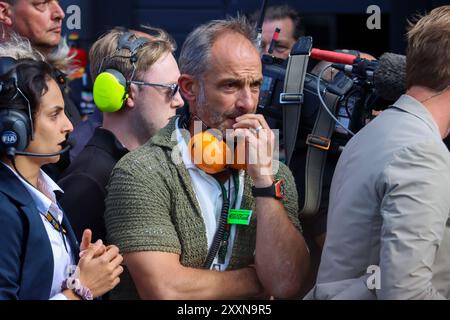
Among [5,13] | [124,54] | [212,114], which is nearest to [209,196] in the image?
[212,114]

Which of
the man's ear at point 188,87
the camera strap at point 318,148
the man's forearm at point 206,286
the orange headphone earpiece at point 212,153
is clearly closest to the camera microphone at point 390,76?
the camera strap at point 318,148

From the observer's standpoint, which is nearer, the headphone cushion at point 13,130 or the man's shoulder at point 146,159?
the headphone cushion at point 13,130

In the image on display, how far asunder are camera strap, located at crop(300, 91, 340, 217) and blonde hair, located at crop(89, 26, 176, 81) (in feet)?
2.65

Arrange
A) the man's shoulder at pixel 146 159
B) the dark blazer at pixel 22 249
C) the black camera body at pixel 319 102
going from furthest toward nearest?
the black camera body at pixel 319 102
the man's shoulder at pixel 146 159
the dark blazer at pixel 22 249

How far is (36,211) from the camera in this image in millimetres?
2590

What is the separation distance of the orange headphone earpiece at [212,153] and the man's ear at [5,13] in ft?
4.80

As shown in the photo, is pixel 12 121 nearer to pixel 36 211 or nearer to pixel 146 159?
pixel 36 211

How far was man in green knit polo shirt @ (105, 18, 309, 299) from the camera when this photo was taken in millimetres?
2789

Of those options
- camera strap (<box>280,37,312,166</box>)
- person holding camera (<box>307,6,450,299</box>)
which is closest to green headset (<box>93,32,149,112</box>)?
camera strap (<box>280,37,312,166</box>)

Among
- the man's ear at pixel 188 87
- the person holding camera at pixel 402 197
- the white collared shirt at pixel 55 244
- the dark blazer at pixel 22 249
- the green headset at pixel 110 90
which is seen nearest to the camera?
the person holding camera at pixel 402 197

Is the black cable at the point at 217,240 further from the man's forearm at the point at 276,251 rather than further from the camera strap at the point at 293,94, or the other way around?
the camera strap at the point at 293,94

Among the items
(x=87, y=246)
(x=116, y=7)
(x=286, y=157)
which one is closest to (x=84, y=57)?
Result: (x=116, y=7)

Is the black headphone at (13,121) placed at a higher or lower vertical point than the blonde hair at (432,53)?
lower

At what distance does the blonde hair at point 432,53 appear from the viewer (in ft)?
8.25
